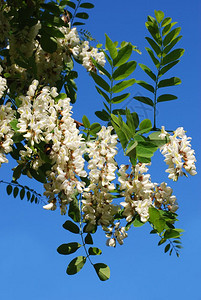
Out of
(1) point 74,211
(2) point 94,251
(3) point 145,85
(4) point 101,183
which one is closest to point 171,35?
(3) point 145,85

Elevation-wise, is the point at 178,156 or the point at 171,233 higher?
the point at 178,156

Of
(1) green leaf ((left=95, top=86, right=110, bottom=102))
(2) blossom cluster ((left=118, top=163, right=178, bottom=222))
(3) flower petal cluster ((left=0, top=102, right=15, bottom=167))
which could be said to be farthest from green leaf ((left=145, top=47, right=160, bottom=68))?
(3) flower petal cluster ((left=0, top=102, right=15, bottom=167))

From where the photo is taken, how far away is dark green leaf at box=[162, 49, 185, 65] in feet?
6.50

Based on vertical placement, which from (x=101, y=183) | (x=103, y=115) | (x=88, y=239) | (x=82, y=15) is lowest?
(x=88, y=239)

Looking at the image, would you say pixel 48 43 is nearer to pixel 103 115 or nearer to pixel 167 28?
pixel 103 115

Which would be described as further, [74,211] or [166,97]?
[166,97]

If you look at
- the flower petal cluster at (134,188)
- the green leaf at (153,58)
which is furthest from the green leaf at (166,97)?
the flower petal cluster at (134,188)

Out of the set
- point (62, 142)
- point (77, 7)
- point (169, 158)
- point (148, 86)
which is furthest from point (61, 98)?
point (77, 7)

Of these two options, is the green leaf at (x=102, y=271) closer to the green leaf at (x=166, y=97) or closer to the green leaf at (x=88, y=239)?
the green leaf at (x=88, y=239)

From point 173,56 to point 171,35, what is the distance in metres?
0.11

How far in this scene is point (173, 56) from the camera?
1.99 meters

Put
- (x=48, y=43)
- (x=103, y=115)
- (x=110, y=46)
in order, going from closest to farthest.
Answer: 1. (x=110, y=46)
2. (x=103, y=115)
3. (x=48, y=43)

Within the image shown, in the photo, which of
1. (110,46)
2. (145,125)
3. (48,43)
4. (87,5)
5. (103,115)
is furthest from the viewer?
(87,5)

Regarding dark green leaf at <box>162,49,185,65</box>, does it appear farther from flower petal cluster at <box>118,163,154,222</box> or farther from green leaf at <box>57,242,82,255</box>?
green leaf at <box>57,242,82,255</box>
